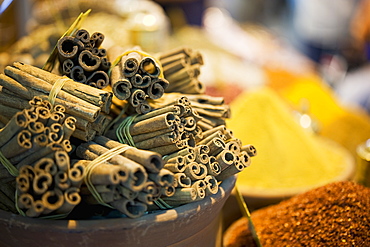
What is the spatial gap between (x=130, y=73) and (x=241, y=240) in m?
0.42

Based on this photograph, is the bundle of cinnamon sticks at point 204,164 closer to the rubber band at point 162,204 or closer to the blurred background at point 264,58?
the rubber band at point 162,204

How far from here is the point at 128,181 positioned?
528mm

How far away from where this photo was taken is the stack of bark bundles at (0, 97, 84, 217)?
0.51 meters

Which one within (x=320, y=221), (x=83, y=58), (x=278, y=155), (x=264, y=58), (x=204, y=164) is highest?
(x=83, y=58)

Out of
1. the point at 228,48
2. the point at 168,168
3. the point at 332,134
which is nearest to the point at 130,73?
the point at 168,168

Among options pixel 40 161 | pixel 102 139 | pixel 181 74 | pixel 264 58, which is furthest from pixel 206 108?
pixel 264 58

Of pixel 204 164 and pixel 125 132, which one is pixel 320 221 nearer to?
pixel 204 164

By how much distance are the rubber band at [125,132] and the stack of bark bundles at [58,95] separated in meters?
0.04

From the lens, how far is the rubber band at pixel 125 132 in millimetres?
646

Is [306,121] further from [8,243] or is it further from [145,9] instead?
[8,243]

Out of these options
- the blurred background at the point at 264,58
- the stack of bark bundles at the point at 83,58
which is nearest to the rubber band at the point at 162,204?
the stack of bark bundles at the point at 83,58

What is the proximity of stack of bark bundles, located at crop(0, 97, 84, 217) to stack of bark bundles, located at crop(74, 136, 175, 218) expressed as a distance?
3cm

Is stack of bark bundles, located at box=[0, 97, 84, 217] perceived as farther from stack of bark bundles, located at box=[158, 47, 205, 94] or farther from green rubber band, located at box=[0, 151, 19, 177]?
stack of bark bundles, located at box=[158, 47, 205, 94]

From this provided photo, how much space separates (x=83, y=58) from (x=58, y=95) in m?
0.09
